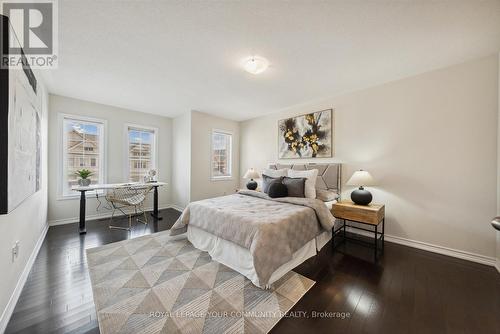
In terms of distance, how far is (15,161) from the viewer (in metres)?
1.48

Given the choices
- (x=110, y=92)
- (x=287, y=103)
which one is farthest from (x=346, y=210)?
(x=110, y=92)

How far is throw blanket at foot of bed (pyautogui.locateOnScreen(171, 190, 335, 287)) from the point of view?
5.99 ft

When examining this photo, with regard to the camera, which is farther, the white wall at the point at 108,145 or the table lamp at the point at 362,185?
the white wall at the point at 108,145

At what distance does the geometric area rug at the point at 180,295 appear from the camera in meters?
1.40

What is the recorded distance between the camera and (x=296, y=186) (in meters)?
3.05

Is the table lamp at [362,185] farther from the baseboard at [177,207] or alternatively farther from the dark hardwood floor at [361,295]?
the baseboard at [177,207]

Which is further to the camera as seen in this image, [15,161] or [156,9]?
[156,9]

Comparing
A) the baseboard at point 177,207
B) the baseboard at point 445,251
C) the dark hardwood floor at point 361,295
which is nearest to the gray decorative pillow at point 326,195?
the dark hardwood floor at point 361,295

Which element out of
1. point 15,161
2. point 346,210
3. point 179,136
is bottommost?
point 346,210

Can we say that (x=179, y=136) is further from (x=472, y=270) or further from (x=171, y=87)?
(x=472, y=270)

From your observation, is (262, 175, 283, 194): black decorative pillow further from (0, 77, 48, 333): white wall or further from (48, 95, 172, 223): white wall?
(48, 95, 172, 223): white wall

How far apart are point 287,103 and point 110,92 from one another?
342 centimetres

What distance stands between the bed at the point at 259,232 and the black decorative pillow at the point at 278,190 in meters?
0.10

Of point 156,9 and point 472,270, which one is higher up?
point 156,9
